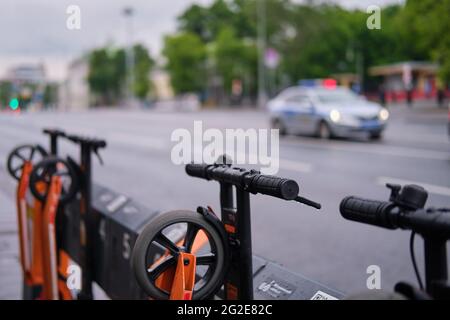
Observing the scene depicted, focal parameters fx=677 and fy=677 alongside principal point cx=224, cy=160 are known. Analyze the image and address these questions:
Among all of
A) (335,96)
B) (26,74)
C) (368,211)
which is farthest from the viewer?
(335,96)

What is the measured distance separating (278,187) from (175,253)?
0.37 meters

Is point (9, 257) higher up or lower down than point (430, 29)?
lower down

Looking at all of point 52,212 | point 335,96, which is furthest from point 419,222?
point 335,96

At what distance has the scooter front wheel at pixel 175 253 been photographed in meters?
1.89

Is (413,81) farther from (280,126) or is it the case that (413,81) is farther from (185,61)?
(280,126)

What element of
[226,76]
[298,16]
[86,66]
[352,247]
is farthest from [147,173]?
[86,66]

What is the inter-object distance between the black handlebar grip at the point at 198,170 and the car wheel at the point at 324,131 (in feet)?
50.2

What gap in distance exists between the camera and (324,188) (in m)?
9.27

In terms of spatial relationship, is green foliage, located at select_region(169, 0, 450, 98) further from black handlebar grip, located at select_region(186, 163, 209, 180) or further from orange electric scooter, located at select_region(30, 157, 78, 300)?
black handlebar grip, located at select_region(186, 163, 209, 180)

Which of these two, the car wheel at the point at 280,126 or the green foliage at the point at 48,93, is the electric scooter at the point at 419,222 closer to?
the green foliage at the point at 48,93

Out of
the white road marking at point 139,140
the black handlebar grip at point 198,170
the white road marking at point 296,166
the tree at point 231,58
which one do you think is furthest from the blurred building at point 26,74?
the tree at point 231,58

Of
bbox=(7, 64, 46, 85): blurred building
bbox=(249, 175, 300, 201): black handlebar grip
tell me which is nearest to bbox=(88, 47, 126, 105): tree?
bbox=(7, 64, 46, 85): blurred building

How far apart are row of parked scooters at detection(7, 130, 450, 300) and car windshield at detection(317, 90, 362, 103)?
14.5 metres

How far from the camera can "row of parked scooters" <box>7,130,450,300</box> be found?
139 cm
